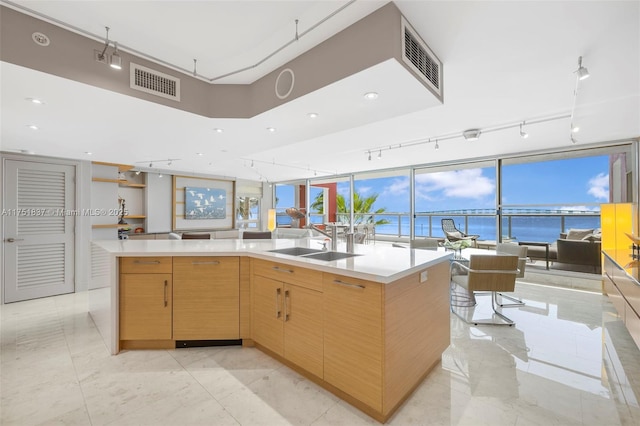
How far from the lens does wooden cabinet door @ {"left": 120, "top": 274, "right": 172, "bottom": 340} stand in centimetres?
244

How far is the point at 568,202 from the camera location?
4.68 meters

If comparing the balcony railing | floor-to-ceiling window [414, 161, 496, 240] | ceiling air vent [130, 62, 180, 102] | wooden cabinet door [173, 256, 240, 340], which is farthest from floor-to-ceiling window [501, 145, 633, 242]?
ceiling air vent [130, 62, 180, 102]

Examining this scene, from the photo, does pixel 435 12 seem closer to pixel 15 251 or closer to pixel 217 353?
pixel 217 353

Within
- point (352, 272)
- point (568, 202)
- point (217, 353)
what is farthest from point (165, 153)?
point (568, 202)

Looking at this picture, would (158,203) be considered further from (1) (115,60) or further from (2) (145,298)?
(1) (115,60)

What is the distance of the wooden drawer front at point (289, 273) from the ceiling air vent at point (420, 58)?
1.52 m

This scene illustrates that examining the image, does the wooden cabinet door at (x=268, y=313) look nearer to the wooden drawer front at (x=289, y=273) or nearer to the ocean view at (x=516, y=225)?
the wooden drawer front at (x=289, y=273)

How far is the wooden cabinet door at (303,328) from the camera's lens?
1877mm

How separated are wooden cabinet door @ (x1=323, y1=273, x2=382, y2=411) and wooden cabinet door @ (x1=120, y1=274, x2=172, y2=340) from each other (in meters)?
1.54

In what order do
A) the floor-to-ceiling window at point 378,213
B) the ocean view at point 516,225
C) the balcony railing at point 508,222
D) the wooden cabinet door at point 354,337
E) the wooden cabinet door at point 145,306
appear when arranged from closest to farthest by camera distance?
the wooden cabinet door at point 354,337 → the wooden cabinet door at point 145,306 → the balcony railing at point 508,222 → the ocean view at point 516,225 → the floor-to-ceiling window at point 378,213

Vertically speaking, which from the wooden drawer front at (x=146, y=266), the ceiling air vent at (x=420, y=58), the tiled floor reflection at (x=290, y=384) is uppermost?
the ceiling air vent at (x=420, y=58)

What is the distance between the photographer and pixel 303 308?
6.47 ft

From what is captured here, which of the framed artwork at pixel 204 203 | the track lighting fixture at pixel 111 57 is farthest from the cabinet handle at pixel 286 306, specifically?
the framed artwork at pixel 204 203

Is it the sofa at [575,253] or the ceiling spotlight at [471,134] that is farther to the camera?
the sofa at [575,253]
